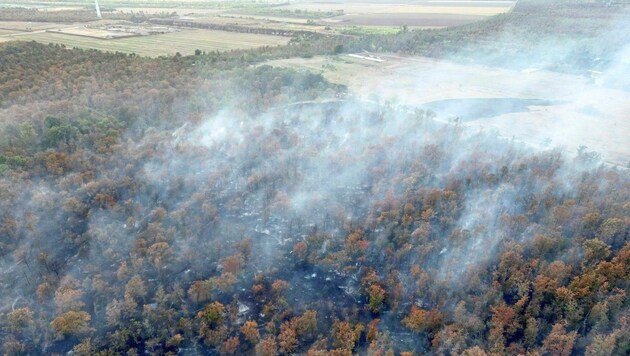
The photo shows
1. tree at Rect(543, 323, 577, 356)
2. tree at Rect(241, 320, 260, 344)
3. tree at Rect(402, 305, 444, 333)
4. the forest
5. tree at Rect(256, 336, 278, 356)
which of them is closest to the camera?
tree at Rect(543, 323, 577, 356)

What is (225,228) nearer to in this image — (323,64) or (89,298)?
(89,298)

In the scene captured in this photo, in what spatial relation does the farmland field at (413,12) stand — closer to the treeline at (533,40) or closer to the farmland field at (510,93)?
the treeline at (533,40)

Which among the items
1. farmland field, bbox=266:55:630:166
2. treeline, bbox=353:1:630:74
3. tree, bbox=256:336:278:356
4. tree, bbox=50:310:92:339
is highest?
treeline, bbox=353:1:630:74

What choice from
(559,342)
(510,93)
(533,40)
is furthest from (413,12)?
(559,342)

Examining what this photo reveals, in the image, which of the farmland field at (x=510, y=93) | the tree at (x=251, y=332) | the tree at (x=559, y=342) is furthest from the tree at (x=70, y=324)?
the farmland field at (x=510, y=93)

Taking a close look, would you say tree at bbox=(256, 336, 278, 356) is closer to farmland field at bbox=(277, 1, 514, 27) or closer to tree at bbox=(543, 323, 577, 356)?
tree at bbox=(543, 323, 577, 356)

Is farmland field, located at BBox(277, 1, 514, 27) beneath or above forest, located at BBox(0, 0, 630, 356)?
above

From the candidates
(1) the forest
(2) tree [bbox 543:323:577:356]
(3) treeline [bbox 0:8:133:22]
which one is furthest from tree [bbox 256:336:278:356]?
(3) treeline [bbox 0:8:133:22]
